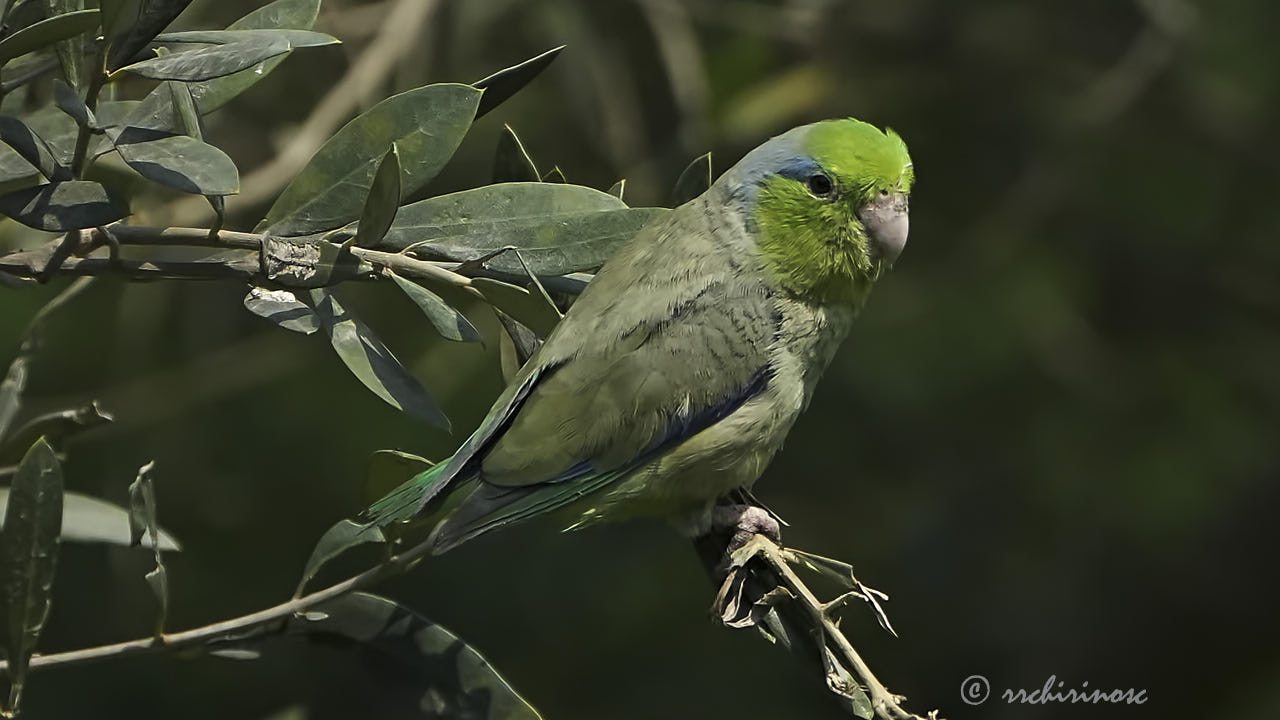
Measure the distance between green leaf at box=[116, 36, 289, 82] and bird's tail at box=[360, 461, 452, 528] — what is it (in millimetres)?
856

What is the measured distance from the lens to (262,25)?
2182mm

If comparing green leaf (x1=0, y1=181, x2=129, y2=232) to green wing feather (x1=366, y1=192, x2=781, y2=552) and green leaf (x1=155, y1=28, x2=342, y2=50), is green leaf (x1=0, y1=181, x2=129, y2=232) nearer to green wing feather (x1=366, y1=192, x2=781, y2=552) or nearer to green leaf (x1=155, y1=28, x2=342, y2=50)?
green leaf (x1=155, y1=28, x2=342, y2=50)

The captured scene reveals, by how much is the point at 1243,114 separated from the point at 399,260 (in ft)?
13.9

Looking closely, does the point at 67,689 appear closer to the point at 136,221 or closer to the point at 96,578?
the point at 96,578

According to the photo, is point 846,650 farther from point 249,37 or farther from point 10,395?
point 10,395

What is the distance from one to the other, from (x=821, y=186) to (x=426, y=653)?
1231 mm

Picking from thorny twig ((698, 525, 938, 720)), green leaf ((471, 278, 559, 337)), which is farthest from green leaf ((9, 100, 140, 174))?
thorny twig ((698, 525, 938, 720))

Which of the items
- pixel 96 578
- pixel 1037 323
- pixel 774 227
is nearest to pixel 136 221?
pixel 774 227

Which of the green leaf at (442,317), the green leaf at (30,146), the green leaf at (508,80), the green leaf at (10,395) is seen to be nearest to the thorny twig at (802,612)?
the green leaf at (442,317)

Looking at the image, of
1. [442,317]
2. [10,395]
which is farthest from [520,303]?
[10,395]

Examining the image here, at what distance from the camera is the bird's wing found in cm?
259

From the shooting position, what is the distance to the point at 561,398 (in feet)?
8.62

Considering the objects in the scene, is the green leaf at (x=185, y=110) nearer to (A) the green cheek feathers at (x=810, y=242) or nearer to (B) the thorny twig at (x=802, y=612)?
(B) the thorny twig at (x=802, y=612)

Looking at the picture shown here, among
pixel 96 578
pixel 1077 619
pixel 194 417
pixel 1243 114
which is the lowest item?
pixel 1077 619
